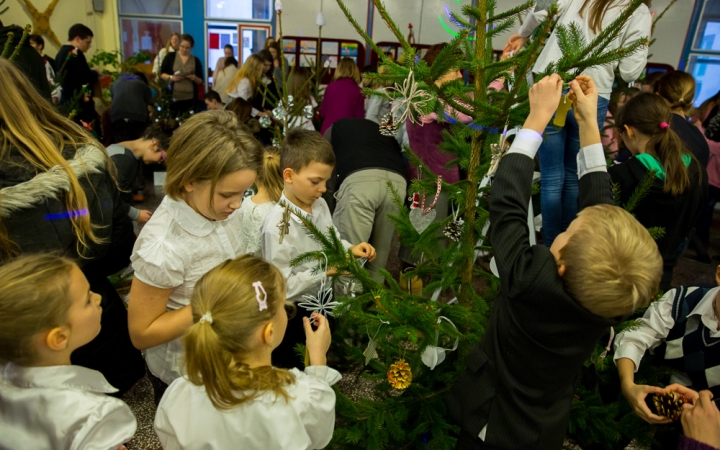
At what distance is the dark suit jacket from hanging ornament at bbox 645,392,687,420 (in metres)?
0.48

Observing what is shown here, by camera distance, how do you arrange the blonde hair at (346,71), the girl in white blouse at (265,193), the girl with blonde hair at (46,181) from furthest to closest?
the blonde hair at (346,71)
the girl in white blouse at (265,193)
the girl with blonde hair at (46,181)

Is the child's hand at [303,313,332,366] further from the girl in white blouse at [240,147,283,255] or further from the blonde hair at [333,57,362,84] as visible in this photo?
the blonde hair at [333,57,362,84]

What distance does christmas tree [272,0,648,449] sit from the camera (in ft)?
5.26

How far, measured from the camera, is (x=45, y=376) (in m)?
1.32

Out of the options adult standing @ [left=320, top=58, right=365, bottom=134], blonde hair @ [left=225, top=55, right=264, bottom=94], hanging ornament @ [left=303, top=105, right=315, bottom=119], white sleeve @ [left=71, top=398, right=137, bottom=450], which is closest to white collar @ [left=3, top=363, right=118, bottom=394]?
white sleeve @ [left=71, top=398, right=137, bottom=450]

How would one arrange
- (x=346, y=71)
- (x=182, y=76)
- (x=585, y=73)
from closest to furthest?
(x=585, y=73)
(x=346, y=71)
(x=182, y=76)

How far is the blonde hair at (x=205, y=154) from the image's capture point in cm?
175

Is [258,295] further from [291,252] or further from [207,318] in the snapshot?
[291,252]

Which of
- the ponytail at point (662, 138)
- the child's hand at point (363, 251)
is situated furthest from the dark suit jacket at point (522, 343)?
the ponytail at point (662, 138)

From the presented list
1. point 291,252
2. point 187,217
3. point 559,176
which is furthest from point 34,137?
point 559,176

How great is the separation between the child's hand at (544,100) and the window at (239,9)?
985 cm

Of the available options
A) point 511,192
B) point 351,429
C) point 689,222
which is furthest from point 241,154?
point 689,222

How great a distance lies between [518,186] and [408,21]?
29.5 ft

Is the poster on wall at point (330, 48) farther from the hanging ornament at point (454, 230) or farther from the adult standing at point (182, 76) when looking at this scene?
the hanging ornament at point (454, 230)
